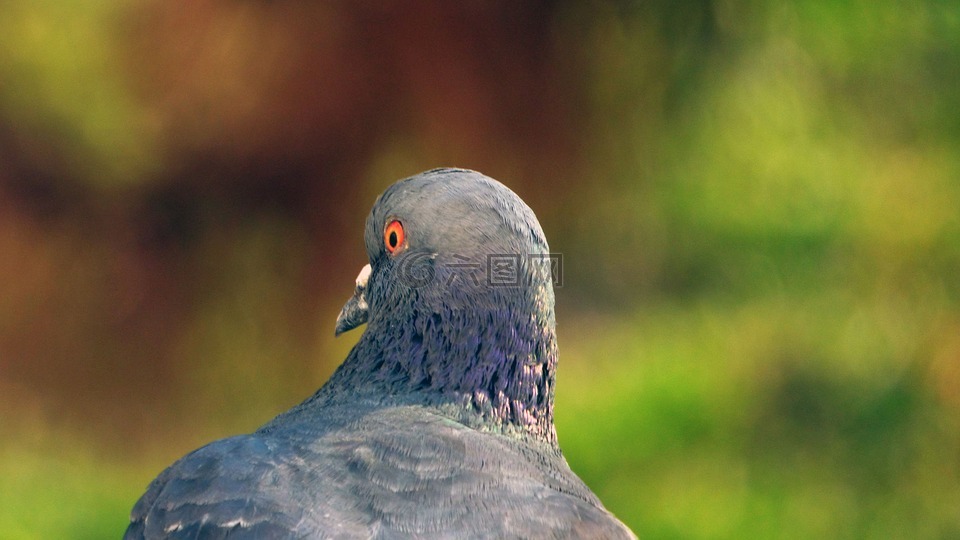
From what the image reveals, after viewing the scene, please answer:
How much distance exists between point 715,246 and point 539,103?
1.14m

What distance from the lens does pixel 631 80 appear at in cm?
511

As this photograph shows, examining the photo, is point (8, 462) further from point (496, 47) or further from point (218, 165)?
point (496, 47)

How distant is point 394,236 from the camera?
2.41 meters

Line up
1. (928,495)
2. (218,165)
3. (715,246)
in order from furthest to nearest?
(218,165) < (715,246) < (928,495)

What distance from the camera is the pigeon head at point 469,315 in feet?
7.43

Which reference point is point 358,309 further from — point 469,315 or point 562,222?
point 562,222

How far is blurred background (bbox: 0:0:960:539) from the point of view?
14.6 feet

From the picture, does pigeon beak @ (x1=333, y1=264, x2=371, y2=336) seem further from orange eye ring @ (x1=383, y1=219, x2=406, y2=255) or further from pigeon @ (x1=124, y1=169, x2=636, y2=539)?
orange eye ring @ (x1=383, y1=219, x2=406, y2=255)

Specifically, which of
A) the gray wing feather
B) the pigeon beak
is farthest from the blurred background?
the gray wing feather

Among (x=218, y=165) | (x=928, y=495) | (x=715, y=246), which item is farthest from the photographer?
(x=218, y=165)

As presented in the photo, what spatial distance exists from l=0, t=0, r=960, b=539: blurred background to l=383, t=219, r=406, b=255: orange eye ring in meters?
2.14

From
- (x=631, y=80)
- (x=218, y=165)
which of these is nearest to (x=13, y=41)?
(x=218, y=165)

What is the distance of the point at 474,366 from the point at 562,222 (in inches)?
119

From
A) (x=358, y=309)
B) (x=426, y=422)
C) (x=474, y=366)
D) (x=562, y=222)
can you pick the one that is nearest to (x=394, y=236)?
(x=358, y=309)
